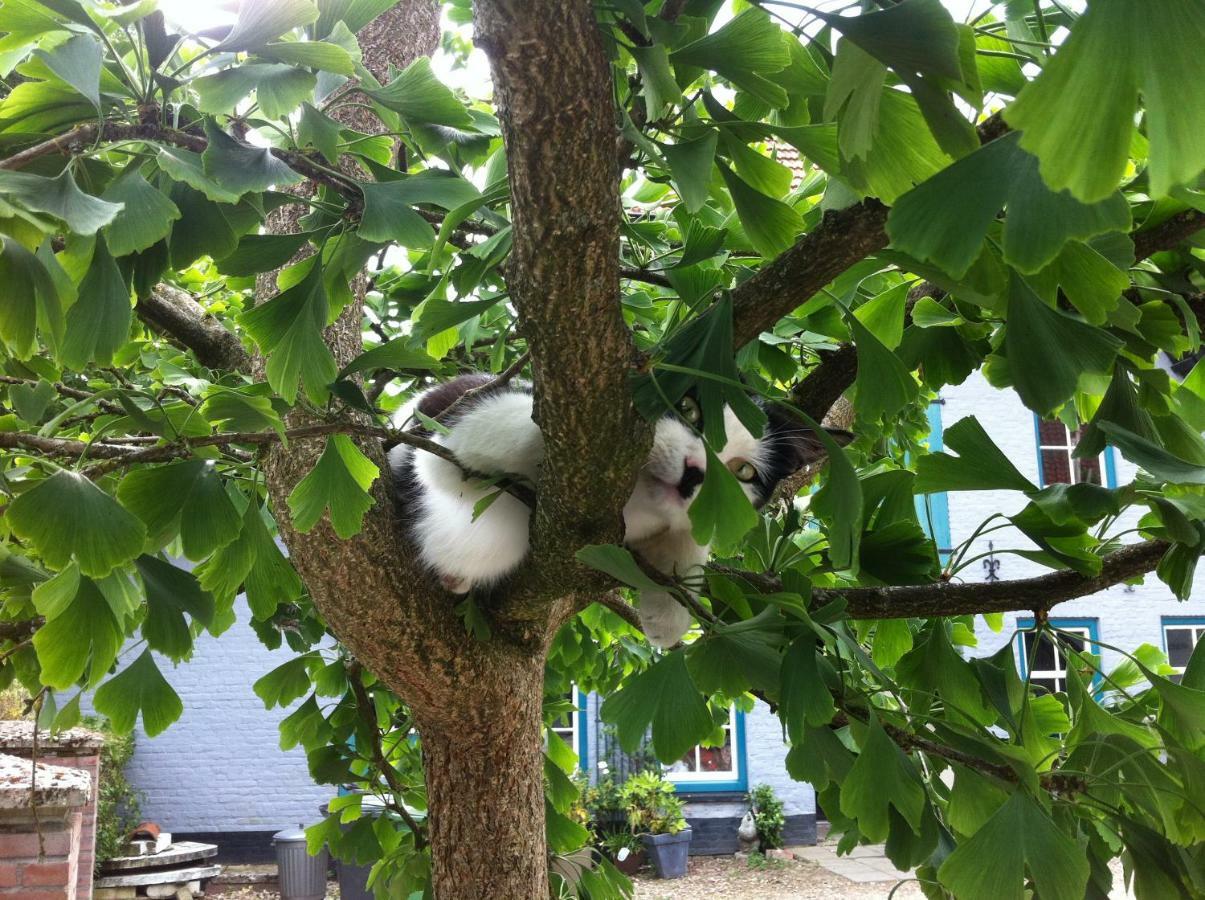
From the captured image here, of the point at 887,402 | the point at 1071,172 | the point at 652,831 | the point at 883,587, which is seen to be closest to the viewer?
the point at 1071,172

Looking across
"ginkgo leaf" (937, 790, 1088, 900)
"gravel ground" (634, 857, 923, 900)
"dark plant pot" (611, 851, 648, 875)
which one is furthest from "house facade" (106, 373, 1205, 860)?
"ginkgo leaf" (937, 790, 1088, 900)

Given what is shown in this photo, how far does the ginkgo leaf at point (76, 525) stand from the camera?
0.90 m

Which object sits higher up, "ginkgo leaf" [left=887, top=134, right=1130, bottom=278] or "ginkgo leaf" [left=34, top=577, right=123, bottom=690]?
"ginkgo leaf" [left=887, top=134, right=1130, bottom=278]

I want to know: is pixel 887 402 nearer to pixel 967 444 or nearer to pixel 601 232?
pixel 967 444

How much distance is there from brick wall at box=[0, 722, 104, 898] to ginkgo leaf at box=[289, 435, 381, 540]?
3513 mm

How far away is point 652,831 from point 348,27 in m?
8.90

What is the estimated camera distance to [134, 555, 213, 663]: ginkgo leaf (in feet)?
Answer: 4.00

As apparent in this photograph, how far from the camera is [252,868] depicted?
8961 mm

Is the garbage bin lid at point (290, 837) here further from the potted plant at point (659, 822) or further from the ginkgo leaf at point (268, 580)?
the ginkgo leaf at point (268, 580)

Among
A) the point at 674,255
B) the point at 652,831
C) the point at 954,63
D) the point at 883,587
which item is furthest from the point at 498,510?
the point at 652,831

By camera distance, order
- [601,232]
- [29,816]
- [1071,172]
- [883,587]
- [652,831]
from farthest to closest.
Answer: [652,831] < [29,816] < [883,587] < [601,232] < [1071,172]

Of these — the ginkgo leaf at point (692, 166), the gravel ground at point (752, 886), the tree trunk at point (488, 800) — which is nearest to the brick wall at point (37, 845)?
the tree trunk at point (488, 800)

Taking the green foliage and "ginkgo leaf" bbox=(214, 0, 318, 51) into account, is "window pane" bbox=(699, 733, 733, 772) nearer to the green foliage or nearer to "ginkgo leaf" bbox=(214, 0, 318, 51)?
the green foliage

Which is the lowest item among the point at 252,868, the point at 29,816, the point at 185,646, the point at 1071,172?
the point at 252,868
